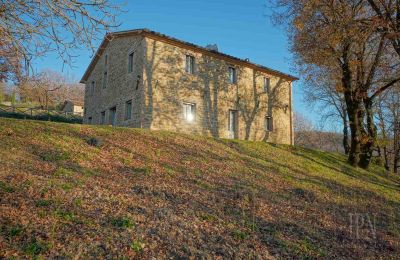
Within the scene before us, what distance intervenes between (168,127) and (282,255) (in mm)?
14941

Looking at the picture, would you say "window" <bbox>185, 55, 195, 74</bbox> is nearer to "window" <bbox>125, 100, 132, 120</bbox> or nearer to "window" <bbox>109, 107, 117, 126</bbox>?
"window" <bbox>125, 100, 132, 120</bbox>

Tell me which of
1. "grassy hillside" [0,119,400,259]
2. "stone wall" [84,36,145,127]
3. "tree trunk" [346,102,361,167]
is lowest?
"grassy hillside" [0,119,400,259]

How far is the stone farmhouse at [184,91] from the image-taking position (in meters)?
20.7

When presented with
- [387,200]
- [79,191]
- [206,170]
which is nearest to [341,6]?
[387,200]

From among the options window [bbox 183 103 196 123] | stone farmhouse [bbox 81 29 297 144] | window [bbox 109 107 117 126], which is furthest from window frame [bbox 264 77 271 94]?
window [bbox 109 107 117 126]

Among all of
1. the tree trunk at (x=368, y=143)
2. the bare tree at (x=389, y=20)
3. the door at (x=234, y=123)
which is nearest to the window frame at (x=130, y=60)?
the door at (x=234, y=123)

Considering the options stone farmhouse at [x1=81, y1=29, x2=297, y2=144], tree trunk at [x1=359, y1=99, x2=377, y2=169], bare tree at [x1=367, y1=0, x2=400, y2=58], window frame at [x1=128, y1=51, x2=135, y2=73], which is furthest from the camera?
tree trunk at [x1=359, y1=99, x2=377, y2=169]

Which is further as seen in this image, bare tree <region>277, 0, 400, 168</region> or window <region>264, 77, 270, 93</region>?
window <region>264, 77, 270, 93</region>

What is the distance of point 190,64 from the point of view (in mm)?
22859

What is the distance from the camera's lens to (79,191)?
7.91m

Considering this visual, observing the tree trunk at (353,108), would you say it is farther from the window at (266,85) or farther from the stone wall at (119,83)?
the stone wall at (119,83)

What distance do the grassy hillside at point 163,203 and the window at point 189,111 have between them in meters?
5.74

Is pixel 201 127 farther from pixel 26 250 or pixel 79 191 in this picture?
pixel 26 250

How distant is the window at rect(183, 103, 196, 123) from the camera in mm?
22047
